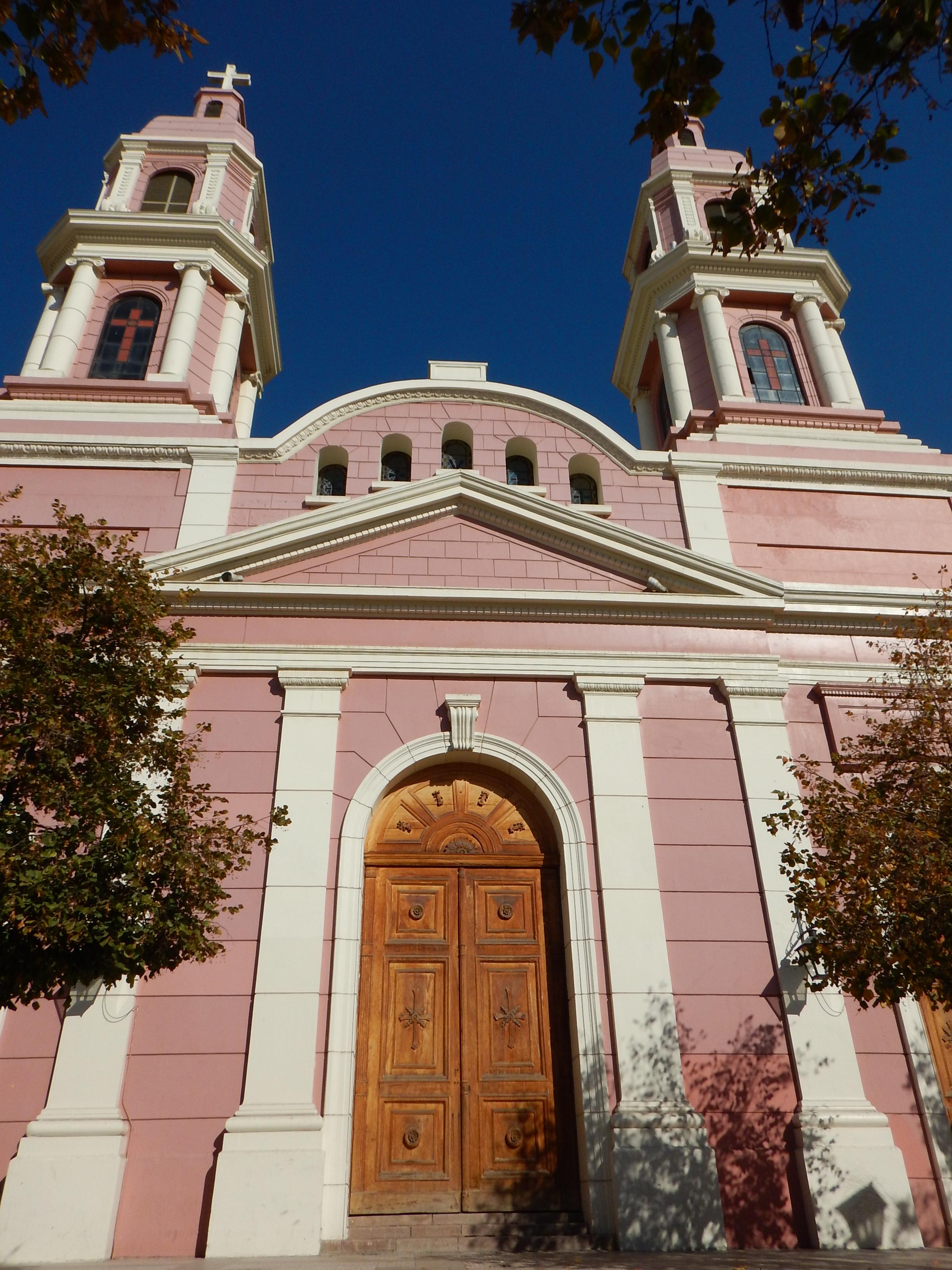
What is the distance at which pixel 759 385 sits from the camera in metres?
15.9

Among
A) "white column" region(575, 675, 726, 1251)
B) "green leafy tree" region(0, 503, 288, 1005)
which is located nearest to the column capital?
"green leafy tree" region(0, 503, 288, 1005)

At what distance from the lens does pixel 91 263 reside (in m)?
16.3

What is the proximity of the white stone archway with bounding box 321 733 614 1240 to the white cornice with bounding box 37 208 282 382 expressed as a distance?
36.1 feet

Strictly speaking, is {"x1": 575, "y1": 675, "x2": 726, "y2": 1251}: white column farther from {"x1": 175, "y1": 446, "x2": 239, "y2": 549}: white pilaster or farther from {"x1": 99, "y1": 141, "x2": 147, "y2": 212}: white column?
{"x1": 99, "y1": 141, "x2": 147, "y2": 212}: white column

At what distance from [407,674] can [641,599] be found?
9.82 ft

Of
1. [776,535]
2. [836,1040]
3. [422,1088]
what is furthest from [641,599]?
[422,1088]

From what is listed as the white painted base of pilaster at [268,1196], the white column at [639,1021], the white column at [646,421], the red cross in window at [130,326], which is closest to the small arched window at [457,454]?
the white column at [639,1021]

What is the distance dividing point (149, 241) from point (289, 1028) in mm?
14051

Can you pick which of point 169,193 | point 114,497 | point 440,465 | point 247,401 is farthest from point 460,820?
point 169,193

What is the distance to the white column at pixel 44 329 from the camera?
589 inches

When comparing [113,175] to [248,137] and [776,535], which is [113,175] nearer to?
[248,137]

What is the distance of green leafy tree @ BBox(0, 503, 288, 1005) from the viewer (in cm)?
627

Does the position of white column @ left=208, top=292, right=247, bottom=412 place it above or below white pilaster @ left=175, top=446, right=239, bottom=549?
above

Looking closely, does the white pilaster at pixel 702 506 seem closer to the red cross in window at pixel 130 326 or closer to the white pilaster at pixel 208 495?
the white pilaster at pixel 208 495
